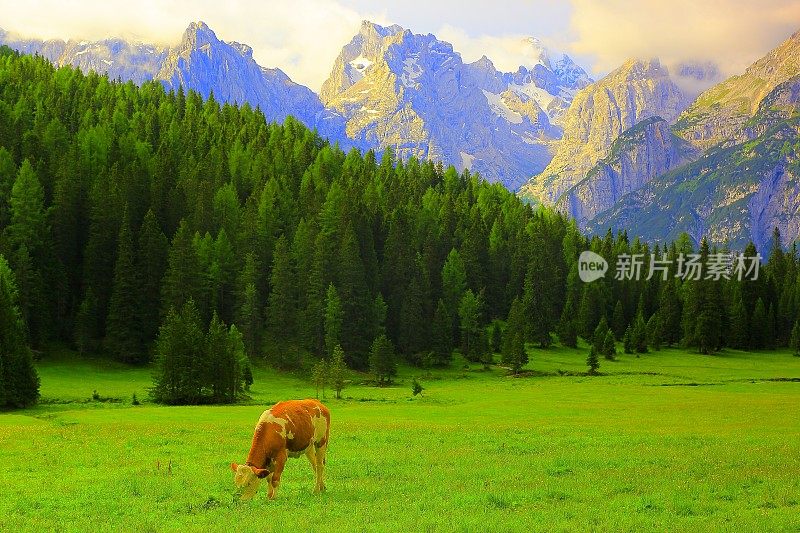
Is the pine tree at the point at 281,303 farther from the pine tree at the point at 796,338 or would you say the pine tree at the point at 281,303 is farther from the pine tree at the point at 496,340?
the pine tree at the point at 796,338

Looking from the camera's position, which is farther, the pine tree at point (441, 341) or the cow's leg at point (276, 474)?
the pine tree at point (441, 341)

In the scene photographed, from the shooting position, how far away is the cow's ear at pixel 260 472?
22.7 meters

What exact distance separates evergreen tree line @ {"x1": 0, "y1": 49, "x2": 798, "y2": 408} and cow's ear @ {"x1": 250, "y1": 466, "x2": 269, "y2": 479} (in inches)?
2067

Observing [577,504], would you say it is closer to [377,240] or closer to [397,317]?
[397,317]

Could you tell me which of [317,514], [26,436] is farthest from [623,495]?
[26,436]

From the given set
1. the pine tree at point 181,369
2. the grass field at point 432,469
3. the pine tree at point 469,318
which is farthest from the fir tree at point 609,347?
the pine tree at point 181,369

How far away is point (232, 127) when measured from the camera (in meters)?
183

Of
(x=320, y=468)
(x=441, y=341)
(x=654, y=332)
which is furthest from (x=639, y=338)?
(x=320, y=468)

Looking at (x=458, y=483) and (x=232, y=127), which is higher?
(x=232, y=127)

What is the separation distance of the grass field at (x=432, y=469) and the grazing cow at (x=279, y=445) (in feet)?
2.64

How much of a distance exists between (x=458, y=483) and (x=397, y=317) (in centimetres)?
9794

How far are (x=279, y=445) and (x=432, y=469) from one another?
8394mm

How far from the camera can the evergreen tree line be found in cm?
10562

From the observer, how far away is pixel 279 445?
2327 centimetres
